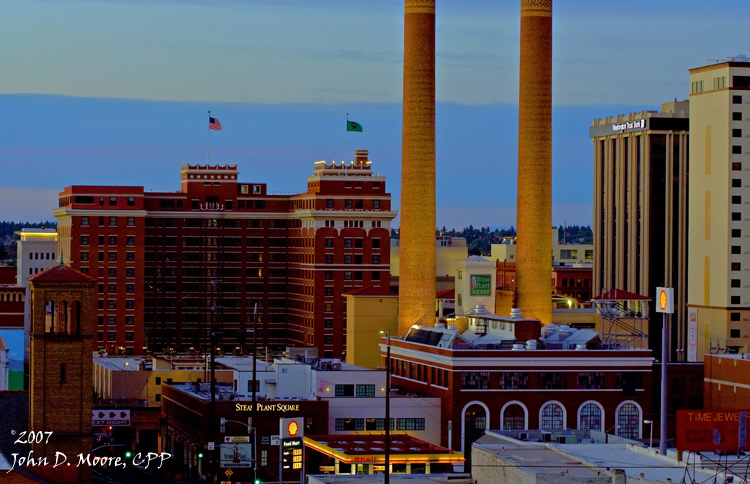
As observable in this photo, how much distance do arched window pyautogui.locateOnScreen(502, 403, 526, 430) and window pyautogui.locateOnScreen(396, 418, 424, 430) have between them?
25.2 ft

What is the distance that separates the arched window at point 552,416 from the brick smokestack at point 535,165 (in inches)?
1023

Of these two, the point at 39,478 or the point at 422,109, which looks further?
the point at 422,109

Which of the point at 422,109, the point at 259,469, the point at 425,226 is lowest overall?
the point at 259,469

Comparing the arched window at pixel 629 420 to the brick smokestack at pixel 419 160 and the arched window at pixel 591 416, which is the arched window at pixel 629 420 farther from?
the brick smokestack at pixel 419 160

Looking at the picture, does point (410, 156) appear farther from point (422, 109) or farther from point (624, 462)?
point (624, 462)

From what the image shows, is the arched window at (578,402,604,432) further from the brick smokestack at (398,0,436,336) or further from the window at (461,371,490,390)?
the brick smokestack at (398,0,436,336)

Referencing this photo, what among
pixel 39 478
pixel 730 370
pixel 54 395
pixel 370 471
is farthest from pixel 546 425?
pixel 39 478

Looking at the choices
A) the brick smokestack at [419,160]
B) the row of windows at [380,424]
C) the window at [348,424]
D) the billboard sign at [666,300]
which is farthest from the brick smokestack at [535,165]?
the billboard sign at [666,300]

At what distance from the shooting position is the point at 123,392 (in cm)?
18888

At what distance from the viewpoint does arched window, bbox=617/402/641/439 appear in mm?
153000

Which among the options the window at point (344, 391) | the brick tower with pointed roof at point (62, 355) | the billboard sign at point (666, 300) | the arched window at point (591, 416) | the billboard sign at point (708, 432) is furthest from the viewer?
the window at point (344, 391)

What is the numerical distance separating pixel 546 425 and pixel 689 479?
58.8m

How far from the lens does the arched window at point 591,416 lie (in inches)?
5984

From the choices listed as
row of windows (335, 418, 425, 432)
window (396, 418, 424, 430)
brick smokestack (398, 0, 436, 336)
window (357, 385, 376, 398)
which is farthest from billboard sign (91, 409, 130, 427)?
window (396, 418, 424, 430)
